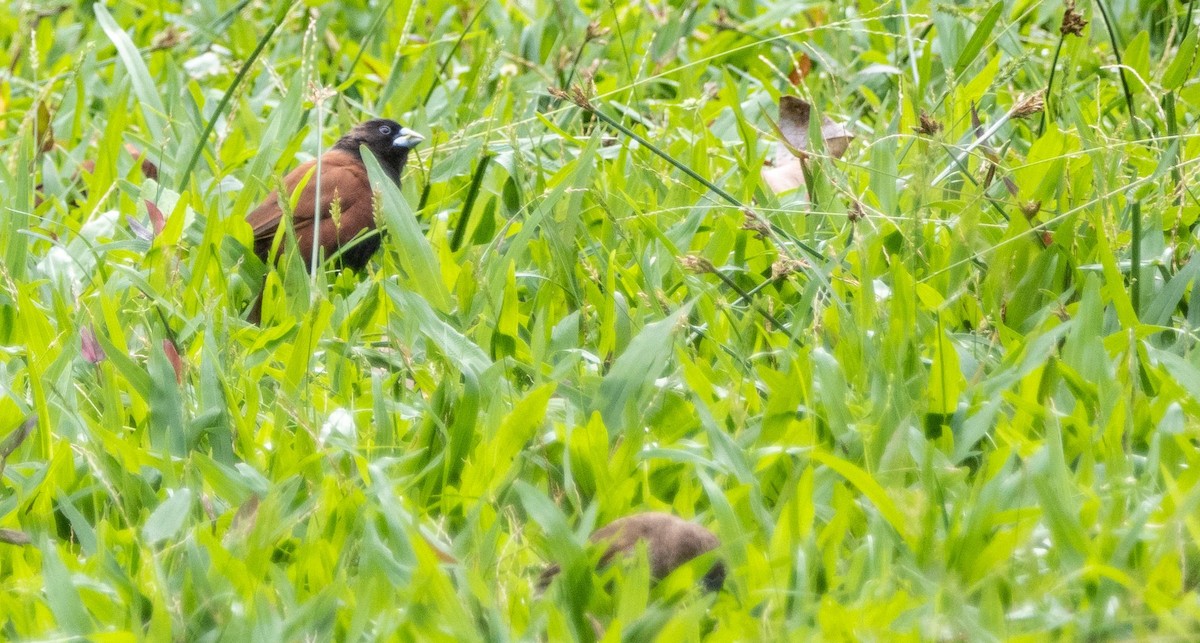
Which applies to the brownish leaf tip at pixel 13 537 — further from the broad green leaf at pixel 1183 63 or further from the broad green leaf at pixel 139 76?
the broad green leaf at pixel 1183 63

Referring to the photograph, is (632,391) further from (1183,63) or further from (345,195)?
(345,195)

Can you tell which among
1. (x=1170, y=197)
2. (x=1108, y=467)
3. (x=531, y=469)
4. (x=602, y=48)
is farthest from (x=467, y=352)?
(x=602, y=48)

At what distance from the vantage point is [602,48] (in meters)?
5.43

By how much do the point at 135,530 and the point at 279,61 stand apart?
3488 mm

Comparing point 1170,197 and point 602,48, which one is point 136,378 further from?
point 602,48

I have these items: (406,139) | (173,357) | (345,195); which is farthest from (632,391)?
(406,139)

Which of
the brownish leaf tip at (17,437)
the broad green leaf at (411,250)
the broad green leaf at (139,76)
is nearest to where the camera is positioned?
the brownish leaf tip at (17,437)

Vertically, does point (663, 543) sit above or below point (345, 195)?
above

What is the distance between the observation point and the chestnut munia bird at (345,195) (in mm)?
3988

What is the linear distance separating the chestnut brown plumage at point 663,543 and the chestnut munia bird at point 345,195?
1.99 meters

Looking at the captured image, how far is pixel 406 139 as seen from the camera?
14.9 feet

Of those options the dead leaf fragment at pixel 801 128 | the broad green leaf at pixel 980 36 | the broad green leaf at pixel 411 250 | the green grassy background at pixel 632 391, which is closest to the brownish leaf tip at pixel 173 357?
the green grassy background at pixel 632 391

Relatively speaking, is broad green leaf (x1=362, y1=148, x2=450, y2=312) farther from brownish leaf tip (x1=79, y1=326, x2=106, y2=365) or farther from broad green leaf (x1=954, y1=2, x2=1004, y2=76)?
broad green leaf (x1=954, y1=2, x2=1004, y2=76)

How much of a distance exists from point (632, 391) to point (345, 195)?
2.04 meters
